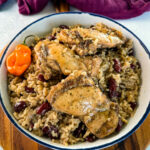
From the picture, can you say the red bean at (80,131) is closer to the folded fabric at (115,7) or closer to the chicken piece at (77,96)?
the chicken piece at (77,96)

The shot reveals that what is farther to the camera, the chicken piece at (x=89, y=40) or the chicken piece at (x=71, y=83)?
the chicken piece at (x=89, y=40)

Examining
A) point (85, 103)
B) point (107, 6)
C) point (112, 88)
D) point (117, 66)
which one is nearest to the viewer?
point (85, 103)

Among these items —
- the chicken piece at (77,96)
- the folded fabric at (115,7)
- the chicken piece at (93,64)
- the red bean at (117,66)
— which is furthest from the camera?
the folded fabric at (115,7)

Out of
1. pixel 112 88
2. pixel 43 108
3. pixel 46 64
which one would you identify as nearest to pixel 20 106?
pixel 43 108

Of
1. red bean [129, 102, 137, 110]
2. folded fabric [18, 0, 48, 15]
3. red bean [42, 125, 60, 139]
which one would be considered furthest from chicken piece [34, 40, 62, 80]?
folded fabric [18, 0, 48, 15]

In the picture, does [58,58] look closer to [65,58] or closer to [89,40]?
[65,58]

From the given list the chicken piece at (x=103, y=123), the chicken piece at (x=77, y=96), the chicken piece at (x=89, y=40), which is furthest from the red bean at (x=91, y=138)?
the chicken piece at (x=89, y=40)
